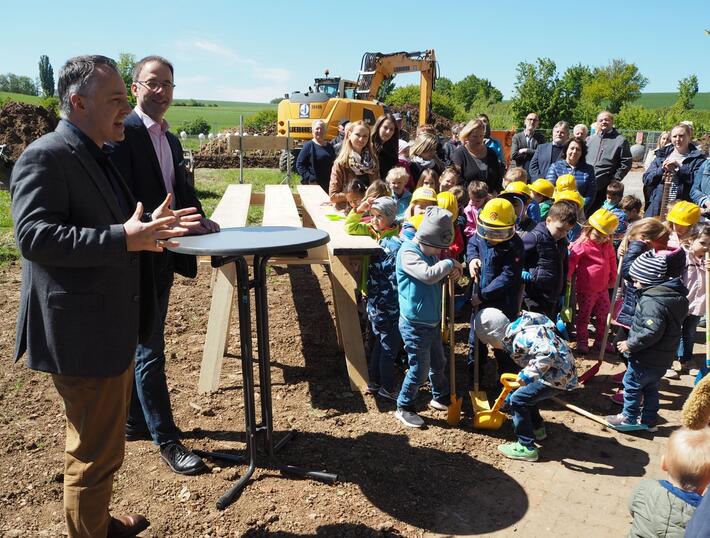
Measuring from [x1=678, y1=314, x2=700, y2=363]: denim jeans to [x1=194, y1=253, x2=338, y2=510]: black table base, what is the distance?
336 cm

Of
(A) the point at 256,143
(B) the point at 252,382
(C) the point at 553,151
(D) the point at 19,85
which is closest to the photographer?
(B) the point at 252,382

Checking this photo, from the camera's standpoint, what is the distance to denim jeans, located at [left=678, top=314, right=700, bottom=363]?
4.72m

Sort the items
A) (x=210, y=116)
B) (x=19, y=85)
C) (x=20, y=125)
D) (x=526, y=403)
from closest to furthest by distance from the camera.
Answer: (x=526, y=403) → (x=20, y=125) → (x=210, y=116) → (x=19, y=85)

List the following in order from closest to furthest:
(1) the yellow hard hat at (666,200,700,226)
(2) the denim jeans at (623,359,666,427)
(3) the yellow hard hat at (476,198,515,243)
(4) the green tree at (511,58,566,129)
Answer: (2) the denim jeans at (623,359,666,427)
(3) the yellow hard hat at (476,198,515,243)
(1) the yellow hard hat at (666,200,700,226)
(4) the green tree at (511,58,566,129)

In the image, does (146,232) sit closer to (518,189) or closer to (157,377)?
(157,377)

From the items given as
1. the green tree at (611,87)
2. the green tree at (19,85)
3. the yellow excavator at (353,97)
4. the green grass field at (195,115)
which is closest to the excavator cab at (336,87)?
the yellow excavator at (353,97)

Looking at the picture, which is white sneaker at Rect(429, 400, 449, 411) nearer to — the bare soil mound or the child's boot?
the child's boot

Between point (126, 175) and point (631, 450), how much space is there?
336 centimetres

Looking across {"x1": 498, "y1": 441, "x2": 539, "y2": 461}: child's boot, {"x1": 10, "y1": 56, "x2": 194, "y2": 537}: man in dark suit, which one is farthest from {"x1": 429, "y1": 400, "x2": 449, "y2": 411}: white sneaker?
{"x1": 10, "y1": 56, "x2": 194, "y2": 537}: man in dark suit

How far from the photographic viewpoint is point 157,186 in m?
3.09

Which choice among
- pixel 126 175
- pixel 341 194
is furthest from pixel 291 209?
pixel 126 175

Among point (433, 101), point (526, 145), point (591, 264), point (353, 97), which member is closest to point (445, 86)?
point (433, 101)

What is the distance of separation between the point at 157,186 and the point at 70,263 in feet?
3.96

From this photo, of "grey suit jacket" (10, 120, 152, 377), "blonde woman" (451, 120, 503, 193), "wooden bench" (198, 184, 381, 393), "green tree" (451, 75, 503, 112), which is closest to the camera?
"grey suit jacket" (10, 120, 152, 377)
